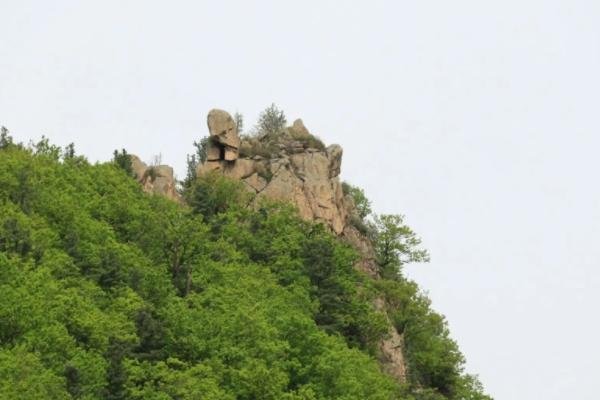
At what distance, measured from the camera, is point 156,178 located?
12575 centimetres

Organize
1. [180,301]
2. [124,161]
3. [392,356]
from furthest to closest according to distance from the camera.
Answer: [124,161] < [392,356] < [180,301]

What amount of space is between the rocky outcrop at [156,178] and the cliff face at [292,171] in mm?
3454

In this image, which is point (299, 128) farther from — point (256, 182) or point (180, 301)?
point (180, 301)

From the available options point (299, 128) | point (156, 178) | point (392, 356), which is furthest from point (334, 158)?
point (392, 356)

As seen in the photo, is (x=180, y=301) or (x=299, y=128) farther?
(x=299, y=128)

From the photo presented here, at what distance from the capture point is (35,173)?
9781cm

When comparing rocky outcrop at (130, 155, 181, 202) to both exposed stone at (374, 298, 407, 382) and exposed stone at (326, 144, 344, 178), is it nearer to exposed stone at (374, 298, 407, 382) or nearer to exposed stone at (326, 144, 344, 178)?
exposed stone at (326, 144, 344, 178)

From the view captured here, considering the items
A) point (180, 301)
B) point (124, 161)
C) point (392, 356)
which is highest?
point (124, 161)

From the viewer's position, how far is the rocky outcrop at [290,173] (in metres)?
122

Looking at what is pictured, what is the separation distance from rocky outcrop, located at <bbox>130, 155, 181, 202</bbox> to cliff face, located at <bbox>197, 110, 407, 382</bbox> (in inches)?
136

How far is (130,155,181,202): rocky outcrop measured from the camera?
405 feet

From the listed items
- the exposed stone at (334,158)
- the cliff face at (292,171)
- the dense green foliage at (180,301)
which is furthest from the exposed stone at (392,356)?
the exposed stone at (334,158)

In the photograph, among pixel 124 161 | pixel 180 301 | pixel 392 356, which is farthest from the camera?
pixel 124 161

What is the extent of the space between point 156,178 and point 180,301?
42867mm
